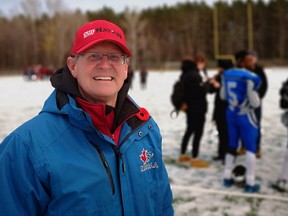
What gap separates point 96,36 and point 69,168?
599 mm

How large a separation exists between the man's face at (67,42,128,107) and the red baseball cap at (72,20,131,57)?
36 mm

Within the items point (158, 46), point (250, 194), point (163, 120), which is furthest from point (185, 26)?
point (250, 194)

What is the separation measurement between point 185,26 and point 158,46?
738 centimetres

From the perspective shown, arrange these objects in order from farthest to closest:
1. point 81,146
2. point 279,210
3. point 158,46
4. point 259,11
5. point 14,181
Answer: point 158,46, point 259,11, point 279,210, point 81,146, point 14,181

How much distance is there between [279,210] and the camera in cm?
376

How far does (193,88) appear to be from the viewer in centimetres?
546

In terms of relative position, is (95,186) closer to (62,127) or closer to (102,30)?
(62,127)

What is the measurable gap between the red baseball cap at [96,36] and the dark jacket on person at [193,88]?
3933mm

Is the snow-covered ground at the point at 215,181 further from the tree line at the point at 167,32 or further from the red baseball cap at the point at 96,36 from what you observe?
the tree line at the point at 167,32

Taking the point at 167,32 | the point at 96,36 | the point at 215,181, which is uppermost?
the point at 167,32

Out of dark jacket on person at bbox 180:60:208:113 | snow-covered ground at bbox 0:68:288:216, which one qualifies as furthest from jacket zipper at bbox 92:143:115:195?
dark jacket on person at bbox 180:60:208:113

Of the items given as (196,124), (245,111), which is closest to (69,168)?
(245,111)

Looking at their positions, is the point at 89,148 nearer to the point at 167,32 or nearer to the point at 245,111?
the point at 245,111

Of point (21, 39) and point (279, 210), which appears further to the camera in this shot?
point (21, 39)
